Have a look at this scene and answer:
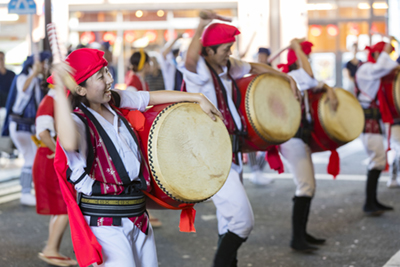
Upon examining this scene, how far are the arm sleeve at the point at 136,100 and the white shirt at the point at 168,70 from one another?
4615mm

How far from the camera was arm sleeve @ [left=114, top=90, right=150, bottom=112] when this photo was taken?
2434 millimetres

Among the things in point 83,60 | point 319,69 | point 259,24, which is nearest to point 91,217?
point 83,60

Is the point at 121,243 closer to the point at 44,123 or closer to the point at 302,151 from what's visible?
the point at 44,123

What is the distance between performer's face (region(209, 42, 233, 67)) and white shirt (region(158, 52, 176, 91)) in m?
3.74

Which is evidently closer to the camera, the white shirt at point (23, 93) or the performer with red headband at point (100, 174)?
the performer with red headband at point (100, 174)

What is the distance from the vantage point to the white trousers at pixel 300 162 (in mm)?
4148

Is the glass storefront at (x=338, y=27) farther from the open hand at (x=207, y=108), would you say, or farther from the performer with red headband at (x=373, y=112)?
the open hand at (x=207, y=108)

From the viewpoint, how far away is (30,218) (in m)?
5.64

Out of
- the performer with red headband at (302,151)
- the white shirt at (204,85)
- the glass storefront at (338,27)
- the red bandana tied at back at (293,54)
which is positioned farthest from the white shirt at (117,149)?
the glass storefront at (338,27)

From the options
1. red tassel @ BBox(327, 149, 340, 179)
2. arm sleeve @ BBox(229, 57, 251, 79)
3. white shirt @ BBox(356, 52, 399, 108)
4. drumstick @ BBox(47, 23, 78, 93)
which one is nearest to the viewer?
drumstick @ BBox(47, 23, 78, 93)

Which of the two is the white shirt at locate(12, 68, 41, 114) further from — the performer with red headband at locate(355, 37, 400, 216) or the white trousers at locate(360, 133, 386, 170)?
the white trousers at locate(360, 133, 386, 170)

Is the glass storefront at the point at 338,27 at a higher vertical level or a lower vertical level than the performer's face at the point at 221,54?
higher

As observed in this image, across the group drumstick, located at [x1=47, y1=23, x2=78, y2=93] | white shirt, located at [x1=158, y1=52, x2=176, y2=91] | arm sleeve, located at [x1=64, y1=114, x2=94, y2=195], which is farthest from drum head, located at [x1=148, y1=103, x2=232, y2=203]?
white shirt, located at [x1=158, y1=52, x2=176, y2=91]

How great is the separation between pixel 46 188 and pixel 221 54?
6.14 feet
